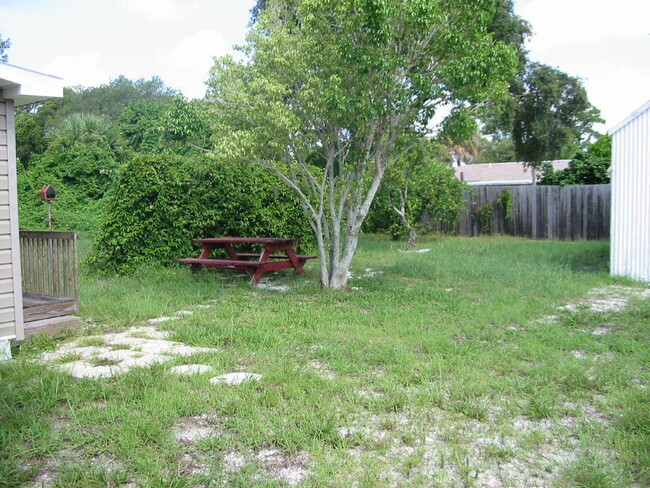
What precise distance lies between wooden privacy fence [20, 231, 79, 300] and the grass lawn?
1.41ft

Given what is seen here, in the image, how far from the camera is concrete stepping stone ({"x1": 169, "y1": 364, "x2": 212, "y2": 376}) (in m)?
3.99

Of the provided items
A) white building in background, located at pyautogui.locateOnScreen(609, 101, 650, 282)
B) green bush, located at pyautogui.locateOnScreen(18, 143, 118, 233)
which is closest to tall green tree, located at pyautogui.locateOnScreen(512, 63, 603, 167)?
white building in background, located at pyautogui.locateOnScreen(609, 101, 650, 282)

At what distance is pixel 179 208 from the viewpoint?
31.5 feet

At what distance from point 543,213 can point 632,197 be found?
7.94 metres

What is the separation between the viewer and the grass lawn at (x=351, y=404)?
269 centimetres

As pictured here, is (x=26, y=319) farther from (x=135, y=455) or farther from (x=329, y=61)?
(x=329, y=61)

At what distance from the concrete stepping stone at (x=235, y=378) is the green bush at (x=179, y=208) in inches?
215

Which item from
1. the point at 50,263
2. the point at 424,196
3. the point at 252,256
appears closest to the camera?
the point at 50,263

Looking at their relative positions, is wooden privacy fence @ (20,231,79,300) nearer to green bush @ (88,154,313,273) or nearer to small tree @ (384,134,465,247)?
green bush @ (88,154,313,273)

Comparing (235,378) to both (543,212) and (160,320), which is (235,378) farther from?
(543,212)

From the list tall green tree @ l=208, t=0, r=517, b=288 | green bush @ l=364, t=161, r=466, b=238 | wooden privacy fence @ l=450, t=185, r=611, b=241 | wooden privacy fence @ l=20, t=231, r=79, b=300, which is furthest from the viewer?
wooden privacy fence @ l=450, t=185, r=611, b=241

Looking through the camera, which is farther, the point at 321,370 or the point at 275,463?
the point at 321,370

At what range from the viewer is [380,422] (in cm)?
323

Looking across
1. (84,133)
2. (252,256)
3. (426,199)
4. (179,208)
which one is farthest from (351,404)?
(84,133)
